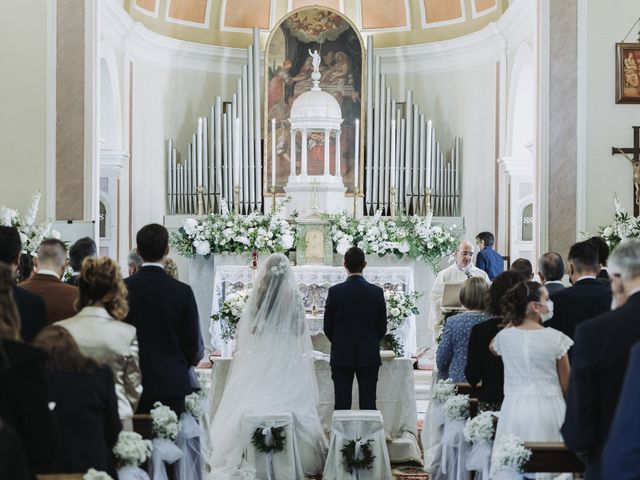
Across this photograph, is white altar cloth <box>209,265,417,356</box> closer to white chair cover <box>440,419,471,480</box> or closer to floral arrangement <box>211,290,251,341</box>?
floral arrangement <box>211,290,251,341</box>

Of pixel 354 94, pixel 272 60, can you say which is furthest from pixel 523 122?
pixel 272 60

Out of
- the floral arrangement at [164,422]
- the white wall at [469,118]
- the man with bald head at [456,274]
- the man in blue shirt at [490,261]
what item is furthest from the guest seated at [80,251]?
the white wall at [469,118]

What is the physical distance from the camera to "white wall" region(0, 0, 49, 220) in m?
12.3

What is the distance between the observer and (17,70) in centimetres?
1243

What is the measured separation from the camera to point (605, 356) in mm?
4363

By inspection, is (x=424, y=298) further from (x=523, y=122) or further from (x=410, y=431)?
(x=410, y=431)

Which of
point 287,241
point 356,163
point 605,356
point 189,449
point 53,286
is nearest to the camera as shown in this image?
point 605,356

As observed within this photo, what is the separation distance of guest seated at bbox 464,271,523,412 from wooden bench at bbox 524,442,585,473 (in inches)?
42.9

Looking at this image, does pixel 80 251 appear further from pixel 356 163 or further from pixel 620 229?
pixel 356 163

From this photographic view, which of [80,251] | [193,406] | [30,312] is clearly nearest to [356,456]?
[193,406]

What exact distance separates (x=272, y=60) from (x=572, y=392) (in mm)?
14963

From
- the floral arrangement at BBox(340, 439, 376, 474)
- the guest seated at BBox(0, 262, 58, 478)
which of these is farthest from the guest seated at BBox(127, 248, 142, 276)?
the guest seated at BBox(0, 262, 58, 478)

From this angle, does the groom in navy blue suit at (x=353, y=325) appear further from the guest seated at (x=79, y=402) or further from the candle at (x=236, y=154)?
the candle at (x=236, y=154)

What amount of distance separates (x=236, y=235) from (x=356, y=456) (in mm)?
6755
